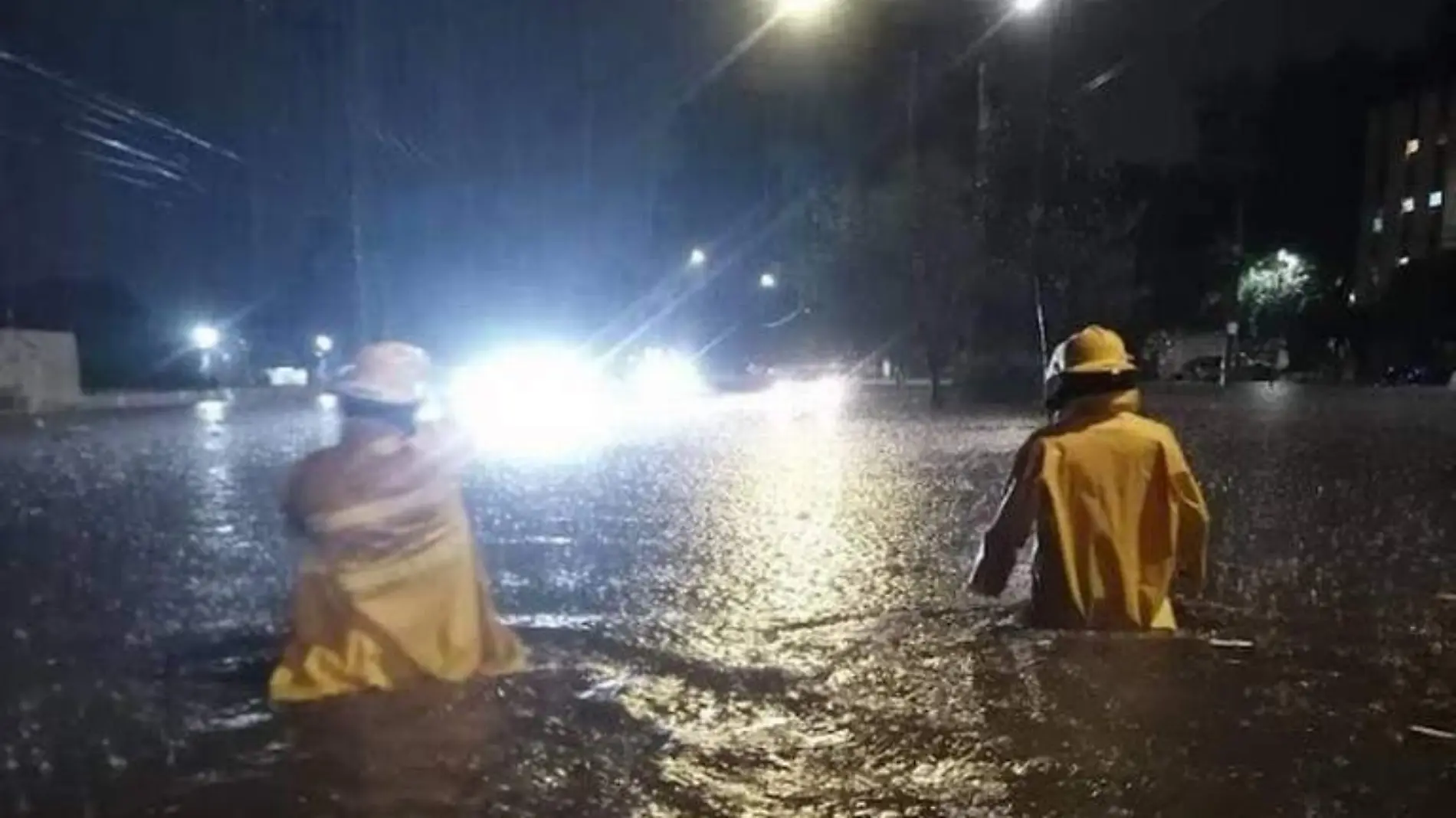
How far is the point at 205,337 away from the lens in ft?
200

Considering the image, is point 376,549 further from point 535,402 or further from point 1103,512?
point 535,402

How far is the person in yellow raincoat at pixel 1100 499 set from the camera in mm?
6066

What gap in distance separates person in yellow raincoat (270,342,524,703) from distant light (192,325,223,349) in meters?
57.0

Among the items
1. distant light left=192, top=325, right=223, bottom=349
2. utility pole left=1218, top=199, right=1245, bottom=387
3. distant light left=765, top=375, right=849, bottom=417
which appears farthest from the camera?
utility pole left=1218, top=199, right=1245, bottom=387

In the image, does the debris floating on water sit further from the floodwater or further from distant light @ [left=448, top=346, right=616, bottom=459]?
distant light @ [left=448, top=346, right=616, bottom=459]

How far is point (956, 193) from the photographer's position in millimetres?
31734

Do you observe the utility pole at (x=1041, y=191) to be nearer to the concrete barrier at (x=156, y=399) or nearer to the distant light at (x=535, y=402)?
the distant light at (x=535, y=402)

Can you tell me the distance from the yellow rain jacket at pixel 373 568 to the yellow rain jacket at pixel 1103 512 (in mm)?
1959

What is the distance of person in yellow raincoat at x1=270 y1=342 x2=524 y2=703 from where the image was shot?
5645mm

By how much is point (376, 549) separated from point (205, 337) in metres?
58.3

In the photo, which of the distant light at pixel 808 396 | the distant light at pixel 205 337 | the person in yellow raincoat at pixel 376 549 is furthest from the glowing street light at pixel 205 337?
the person in yellow raincoat at pixel 376 549

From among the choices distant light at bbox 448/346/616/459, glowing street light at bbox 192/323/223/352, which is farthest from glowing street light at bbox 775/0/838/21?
glowing street light at bbox 192/323/223/352

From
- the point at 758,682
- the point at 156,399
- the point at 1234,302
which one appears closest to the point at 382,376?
the point at 758,682

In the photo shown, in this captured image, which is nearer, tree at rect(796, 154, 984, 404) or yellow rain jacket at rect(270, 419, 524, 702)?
yellow rain jacket at rect(270, 419, 524, 702)
